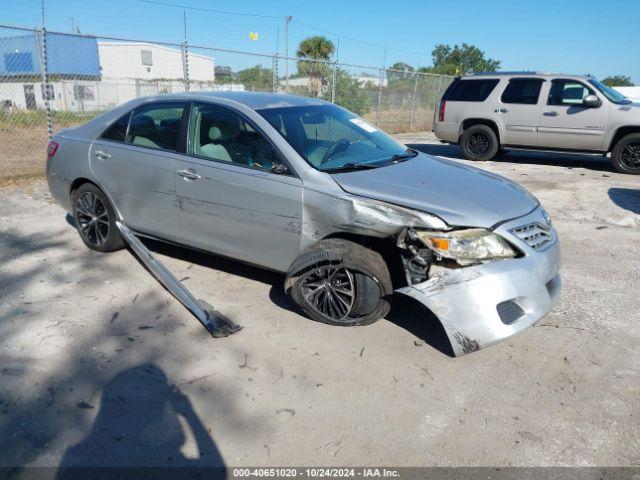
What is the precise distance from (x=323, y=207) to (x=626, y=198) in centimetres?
634

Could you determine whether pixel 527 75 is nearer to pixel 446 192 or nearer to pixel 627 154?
pixel 627 154

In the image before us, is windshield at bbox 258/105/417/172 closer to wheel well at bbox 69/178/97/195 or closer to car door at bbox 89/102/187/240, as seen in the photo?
car door at bbox 89/102/187/240

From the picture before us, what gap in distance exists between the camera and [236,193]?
382 cm

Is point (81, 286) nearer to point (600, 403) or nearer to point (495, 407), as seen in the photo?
point (495, 407)

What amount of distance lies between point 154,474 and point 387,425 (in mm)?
1147

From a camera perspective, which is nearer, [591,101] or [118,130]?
[118,130]

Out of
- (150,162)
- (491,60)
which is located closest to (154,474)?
(150,162)

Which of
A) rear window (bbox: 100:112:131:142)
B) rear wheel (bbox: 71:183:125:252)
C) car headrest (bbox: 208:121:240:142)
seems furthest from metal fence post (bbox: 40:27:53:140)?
car headrest (bbox: 208:121:240:142)

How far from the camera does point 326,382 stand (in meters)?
2.99

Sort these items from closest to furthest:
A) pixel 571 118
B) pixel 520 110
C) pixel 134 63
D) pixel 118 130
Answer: pixel 118 130, pixel 571 118, pixel 520 110, pixel 134 63

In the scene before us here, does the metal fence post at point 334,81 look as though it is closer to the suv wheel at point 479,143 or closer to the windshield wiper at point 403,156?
the suv wheel at point 479,143

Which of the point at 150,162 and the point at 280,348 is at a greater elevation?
the point at 150,162

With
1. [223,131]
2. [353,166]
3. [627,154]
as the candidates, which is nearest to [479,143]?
[627,154]

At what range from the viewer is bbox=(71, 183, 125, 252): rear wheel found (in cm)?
481
